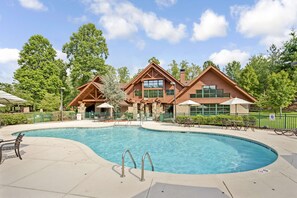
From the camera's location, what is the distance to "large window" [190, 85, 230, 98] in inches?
996

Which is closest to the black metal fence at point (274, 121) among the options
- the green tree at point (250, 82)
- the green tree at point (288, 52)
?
the green tree at point (250, 82)

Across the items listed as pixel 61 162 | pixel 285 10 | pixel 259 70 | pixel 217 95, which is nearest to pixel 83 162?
pixel 61 162

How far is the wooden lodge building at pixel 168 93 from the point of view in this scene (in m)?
25.1

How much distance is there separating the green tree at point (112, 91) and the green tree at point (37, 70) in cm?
1878

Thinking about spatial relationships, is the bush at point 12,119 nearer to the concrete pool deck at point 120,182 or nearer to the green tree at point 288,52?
the concrete pool deck at point 120,182

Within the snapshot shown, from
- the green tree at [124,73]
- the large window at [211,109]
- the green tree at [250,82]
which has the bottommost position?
the large window at [211,109]

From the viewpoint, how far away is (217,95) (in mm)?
25484

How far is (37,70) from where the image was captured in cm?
3553

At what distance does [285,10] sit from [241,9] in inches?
232

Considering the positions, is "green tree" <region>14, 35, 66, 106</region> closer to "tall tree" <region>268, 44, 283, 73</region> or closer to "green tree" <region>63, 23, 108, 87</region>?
"green tree" <region>63, 23, 108, 87</region>

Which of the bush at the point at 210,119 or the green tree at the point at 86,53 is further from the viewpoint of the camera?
the green tree at the point at 86,53

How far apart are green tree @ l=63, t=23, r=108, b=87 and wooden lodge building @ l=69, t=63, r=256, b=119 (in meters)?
9.81

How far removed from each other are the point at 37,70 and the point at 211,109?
34.7 meters

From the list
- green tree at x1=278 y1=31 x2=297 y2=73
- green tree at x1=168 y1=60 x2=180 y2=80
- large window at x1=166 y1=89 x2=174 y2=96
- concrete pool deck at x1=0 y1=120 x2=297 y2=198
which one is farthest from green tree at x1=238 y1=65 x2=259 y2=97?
concrete pool deck at x1=0 y1=120 x2=297 y2=198
